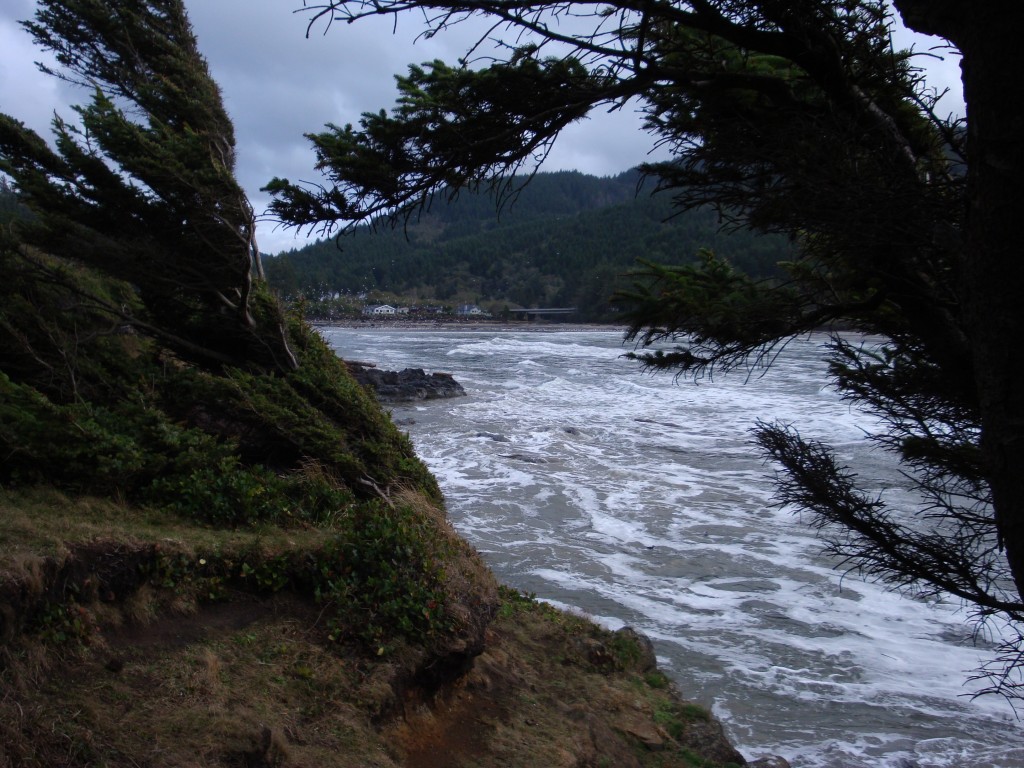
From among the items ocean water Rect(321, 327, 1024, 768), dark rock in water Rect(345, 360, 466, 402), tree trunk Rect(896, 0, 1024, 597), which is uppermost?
tree trunk Rect(896, 0, 1024, 597)

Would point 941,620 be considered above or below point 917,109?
below

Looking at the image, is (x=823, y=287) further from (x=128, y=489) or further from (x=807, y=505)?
(x=128, y=489)

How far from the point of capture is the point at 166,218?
8.14m

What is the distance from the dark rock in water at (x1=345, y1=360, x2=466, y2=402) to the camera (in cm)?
2855

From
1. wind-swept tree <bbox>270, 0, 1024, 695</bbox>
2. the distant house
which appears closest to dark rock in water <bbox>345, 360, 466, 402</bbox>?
wind-swept tree <bbox>270, 0, 1024, 695</bbox>

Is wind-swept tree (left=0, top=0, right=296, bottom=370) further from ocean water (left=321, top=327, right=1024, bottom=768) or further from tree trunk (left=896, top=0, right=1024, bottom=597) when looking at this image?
tree trunk (left=896, top=0, right=1024, bottom=597)

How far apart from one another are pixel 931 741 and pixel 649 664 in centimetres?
258

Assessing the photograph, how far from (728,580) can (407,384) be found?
20964mm

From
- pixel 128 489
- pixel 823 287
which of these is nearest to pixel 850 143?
pixel 823 287

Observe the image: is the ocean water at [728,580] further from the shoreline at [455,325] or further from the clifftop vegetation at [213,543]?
the shoreline at [455,325]

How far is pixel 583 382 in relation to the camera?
34844mm

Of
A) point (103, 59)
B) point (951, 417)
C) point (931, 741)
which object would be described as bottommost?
point (931, 741)

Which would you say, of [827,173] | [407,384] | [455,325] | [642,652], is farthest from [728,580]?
[455,325]

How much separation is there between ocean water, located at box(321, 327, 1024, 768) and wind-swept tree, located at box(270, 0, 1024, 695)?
74 cm
